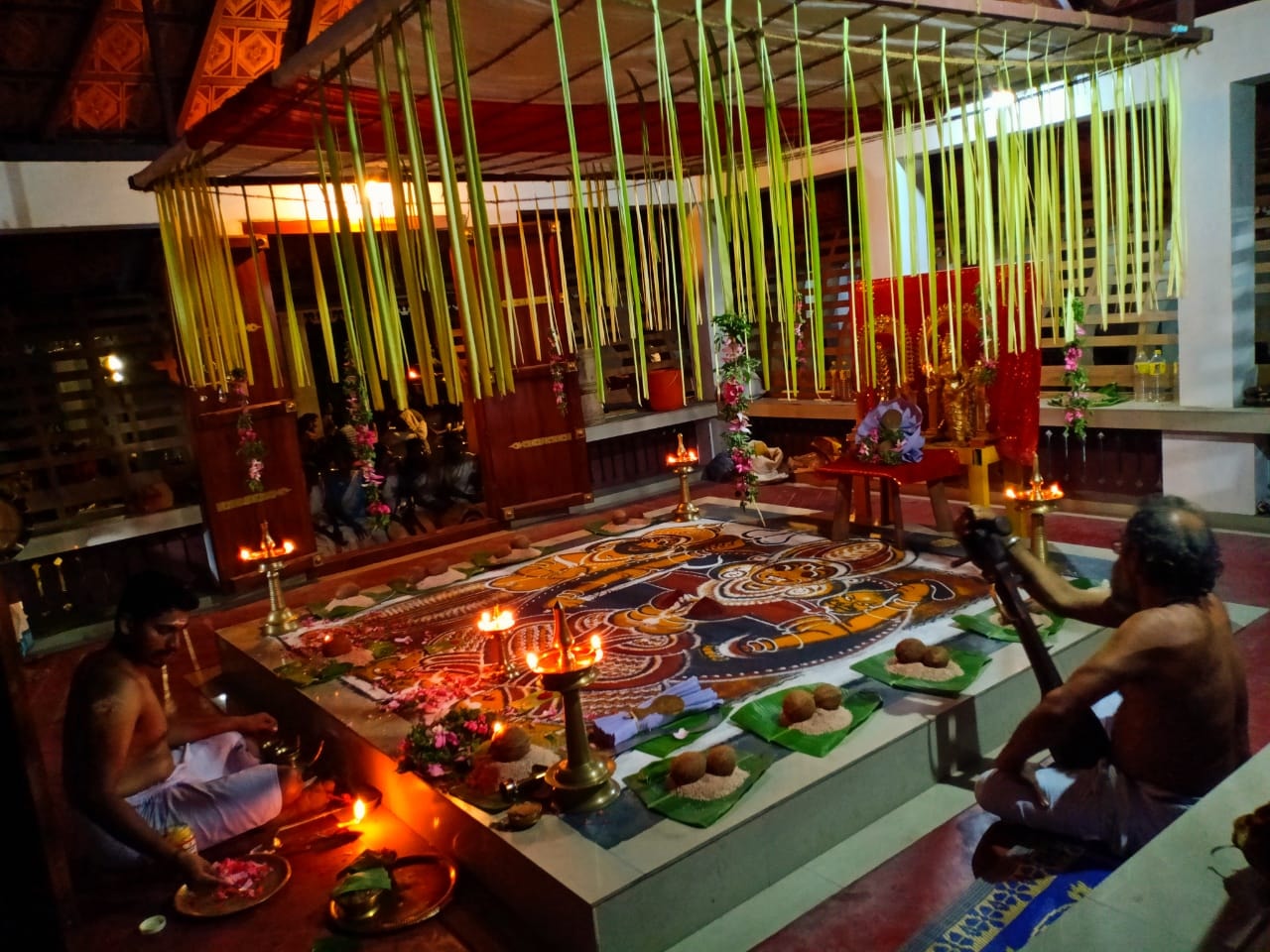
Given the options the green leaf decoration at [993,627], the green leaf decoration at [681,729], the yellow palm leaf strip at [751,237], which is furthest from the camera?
the green leaf decoration at [993,627]

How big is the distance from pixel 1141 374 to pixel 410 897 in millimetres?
5190

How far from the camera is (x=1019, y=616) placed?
7.64 feet

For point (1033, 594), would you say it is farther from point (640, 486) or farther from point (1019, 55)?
point (640, 486)

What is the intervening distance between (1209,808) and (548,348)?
19.9 ft

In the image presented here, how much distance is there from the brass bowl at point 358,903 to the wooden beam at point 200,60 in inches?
189

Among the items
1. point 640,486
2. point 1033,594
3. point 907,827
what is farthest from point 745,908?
point 640,486

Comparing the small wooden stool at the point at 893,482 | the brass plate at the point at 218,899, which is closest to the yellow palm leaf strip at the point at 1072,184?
the small wooden stool at the point at 893,482

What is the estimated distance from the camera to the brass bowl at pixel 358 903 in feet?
8.12

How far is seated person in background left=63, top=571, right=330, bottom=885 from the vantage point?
8.61 feet

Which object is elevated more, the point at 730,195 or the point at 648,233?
the point at 648,233

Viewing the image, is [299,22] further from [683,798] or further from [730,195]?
[683,798]

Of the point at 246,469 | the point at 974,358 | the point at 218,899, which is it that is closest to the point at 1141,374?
the point at 974,358

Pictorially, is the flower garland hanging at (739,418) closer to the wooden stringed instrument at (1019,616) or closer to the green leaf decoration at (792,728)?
the green leaf decoration at (792,728)

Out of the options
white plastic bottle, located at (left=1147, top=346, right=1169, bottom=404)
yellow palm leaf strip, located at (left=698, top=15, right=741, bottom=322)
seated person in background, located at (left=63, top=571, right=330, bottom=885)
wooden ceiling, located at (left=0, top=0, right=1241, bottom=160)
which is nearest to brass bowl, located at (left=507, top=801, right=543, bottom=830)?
seated person in background, located at (left=63, top=571, right=330, bottom=885)
